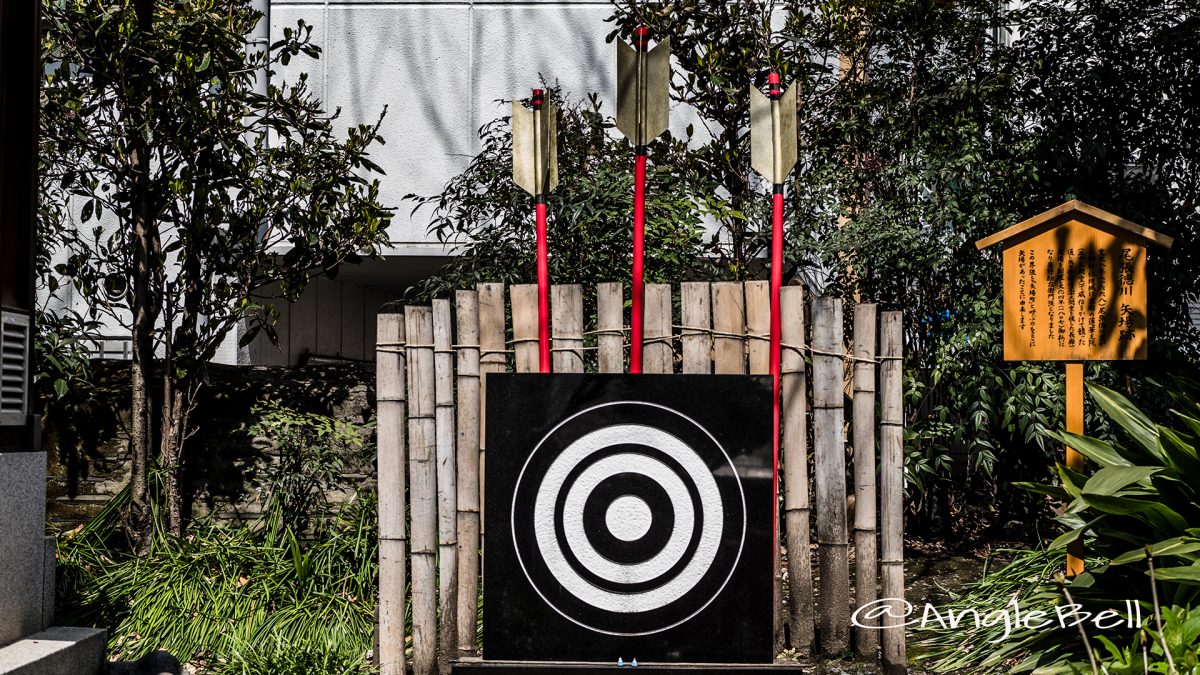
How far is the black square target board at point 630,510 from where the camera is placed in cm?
452

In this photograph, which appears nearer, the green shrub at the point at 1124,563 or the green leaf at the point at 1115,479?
the green shrub at the point at 1124,563

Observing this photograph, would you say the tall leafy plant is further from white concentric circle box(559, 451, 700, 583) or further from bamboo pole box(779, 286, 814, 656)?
bamboo pole box(779, 286, 814, 656)

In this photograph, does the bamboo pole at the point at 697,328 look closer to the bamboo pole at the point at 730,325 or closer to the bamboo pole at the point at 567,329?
the bamboo pole at the point at 730,325

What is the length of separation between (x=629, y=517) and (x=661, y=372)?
66cm

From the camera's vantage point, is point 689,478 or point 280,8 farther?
point 280,8

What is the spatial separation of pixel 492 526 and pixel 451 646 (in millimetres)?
638

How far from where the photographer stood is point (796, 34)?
7195 millimetres

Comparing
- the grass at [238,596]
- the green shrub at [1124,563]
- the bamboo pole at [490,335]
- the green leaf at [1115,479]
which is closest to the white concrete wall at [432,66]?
the grass at [238,596]

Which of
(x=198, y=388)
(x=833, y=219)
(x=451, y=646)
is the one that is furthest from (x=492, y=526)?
(x=833, y=219)

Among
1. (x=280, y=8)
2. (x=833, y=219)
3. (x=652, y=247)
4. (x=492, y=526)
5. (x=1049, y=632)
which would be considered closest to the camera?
(x=492, y=526)

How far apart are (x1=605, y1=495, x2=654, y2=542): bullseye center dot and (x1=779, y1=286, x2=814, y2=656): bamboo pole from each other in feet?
2.17

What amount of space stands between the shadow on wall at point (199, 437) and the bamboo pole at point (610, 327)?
9.79ft

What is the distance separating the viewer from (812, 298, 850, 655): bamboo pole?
4.71 metres

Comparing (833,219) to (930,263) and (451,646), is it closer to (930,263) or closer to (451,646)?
(930,263)
